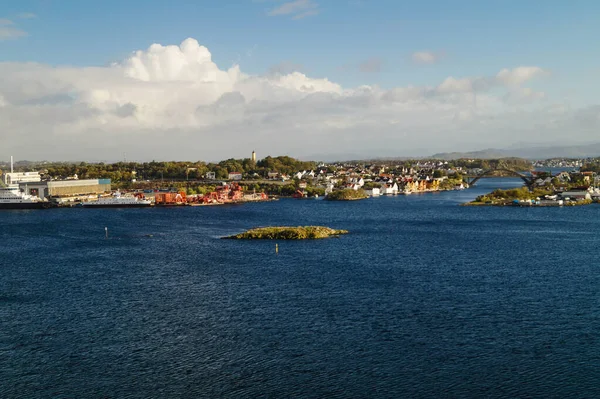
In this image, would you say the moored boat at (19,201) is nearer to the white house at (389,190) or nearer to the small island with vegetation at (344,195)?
the small island with vegetation at (344,195)

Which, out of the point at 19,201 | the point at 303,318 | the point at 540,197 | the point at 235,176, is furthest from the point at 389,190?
the point at 303,318

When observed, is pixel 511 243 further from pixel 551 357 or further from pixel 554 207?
pixel 554 207

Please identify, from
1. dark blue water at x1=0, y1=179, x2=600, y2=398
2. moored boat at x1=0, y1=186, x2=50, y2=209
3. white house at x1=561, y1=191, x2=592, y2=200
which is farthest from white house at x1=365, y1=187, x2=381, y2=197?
dark blue water at x1=0, y1=179, x2=600, y2=398

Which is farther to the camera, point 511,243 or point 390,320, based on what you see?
point 511,243

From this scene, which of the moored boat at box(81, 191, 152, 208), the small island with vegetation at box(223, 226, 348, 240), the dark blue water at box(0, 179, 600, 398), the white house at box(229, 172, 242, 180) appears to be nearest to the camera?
the dark blue water at box(0, 179, 600, 398)

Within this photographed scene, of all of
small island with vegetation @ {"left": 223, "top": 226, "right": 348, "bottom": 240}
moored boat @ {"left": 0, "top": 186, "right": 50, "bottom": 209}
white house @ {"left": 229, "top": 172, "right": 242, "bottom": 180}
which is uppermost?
white house @ {"left": 229, "top": 172, "right": 242, "bottom": 180}

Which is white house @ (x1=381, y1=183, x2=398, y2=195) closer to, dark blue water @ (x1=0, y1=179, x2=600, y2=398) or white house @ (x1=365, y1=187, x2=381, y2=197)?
white house @ (x1=365, y1=187, x2=381, y2=197)

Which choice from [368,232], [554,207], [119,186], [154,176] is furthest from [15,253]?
[154,176]

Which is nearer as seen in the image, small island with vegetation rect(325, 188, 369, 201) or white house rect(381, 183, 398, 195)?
small island with vegetation rect(325, 188, 369, 201)
